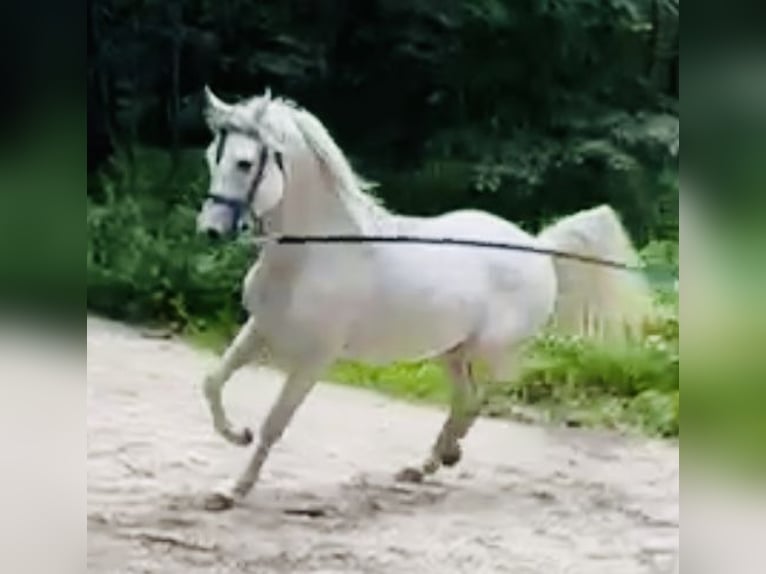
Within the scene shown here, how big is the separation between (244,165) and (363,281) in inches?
8.6

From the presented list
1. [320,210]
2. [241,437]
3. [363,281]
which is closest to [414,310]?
[363,281]

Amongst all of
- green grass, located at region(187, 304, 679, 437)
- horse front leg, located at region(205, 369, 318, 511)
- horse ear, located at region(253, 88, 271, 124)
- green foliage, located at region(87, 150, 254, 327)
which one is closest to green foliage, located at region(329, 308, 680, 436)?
green grass, located at region(187, 304, 679, 437)

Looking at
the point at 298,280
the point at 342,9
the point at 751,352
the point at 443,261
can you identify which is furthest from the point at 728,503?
the point at 342,9

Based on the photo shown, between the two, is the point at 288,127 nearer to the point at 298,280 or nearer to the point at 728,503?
the point at 298,280

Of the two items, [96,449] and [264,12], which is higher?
[264,12]

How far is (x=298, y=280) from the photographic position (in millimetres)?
2033

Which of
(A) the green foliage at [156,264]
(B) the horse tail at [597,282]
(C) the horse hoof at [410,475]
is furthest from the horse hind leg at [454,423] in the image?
(A) the green foliage at [156,264]

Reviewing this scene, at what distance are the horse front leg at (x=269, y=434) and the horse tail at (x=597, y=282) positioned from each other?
1.15 feet

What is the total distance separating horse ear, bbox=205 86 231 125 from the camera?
200cm

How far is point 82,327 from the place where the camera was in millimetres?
2020

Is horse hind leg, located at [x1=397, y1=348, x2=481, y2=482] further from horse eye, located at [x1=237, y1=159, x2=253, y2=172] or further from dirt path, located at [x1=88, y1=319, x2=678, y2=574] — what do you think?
horse eye, located at [x1=237, y1=159, x2=253, y2=172]

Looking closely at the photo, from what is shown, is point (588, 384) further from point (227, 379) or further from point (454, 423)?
point (227, 379)

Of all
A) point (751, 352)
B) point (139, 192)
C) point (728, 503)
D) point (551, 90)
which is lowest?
point (728, 503)

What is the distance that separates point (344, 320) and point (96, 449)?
1.20ft
